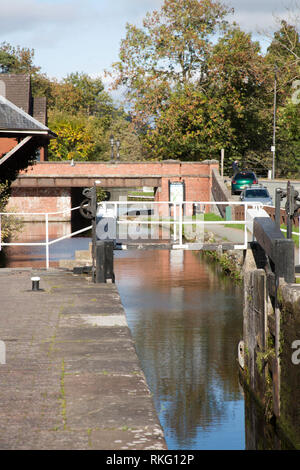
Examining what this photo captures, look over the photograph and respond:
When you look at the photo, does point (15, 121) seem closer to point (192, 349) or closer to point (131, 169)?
point (192, 349)

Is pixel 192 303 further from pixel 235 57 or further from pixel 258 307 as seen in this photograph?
pixel 235 57

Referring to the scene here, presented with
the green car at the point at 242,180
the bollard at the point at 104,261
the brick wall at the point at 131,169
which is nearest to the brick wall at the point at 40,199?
the brick wall at the point at 131,169

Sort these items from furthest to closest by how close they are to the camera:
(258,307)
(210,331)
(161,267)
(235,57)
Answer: (235,57) → (161,267) → (210,331) → (258,307)

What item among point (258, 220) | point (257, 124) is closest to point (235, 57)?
point (257, 124)

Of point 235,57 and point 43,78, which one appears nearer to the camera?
point 235,57

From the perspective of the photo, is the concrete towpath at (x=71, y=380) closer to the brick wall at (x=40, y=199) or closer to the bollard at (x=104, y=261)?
the bollard at (x=104, y=261)

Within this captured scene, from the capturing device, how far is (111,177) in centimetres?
5650

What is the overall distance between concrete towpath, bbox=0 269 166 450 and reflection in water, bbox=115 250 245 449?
2.02 meters

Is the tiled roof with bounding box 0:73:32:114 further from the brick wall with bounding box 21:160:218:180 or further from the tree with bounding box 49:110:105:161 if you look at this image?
the tree with bounding box 49:110:105:161

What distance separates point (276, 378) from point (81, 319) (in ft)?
11.2

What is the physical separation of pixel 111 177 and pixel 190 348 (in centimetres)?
4059

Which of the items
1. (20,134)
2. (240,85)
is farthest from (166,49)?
(20,134)

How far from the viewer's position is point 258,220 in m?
13.6
